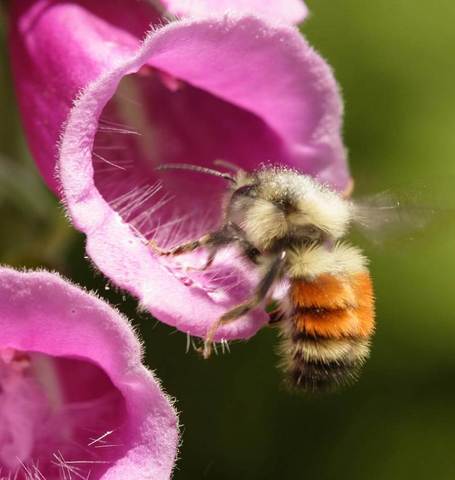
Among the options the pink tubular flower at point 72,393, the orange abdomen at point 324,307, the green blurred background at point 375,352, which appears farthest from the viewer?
the green blurred background at point 375,352

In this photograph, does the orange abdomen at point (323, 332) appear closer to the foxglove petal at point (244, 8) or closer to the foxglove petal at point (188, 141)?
the foxglove petal at point (188, 141)

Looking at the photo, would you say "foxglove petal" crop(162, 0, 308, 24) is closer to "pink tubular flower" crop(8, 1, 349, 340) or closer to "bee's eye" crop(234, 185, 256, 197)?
"pink tubular flower" crop(8, 1, 349, 340)

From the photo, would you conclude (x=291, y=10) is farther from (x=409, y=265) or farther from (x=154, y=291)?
(x=409, y=265)

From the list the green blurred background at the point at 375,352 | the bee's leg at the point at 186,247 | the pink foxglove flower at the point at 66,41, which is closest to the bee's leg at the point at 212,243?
the bee's leg at the point at 186,247

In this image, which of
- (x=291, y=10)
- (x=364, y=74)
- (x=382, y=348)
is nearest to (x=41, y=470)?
(x=291, y=10)

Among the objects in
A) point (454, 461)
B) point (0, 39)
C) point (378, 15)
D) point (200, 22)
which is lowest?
point (454, 461)

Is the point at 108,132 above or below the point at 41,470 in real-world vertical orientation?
above

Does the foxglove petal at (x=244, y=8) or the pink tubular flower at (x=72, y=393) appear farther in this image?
the foxglove petal at (x=244, y=8)
